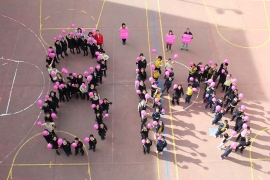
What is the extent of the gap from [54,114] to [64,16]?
25.2ft

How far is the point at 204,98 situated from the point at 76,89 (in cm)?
602

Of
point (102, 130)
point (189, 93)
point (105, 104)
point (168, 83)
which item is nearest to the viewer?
point (102, 130)

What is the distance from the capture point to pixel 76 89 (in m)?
12.6

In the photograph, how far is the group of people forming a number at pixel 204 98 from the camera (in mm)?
11328

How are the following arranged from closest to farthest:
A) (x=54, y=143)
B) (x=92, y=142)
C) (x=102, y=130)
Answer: (x=54, y=143) → (x=92, y=142) → (x=102, y=130)

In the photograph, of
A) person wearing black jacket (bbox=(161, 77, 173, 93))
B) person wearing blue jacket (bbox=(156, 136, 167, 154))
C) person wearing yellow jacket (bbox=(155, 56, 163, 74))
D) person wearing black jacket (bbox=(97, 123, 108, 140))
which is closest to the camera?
person wearing blue jacket (bbox=(156, 136, 167, 154))

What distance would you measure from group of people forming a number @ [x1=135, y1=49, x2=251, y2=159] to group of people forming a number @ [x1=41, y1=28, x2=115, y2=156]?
5.77ft

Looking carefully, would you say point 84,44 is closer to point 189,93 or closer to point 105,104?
point 105,104

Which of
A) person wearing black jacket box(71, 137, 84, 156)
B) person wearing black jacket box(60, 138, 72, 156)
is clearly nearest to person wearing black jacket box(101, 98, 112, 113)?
person wearing black jacket box(71, 137, 84, 156)

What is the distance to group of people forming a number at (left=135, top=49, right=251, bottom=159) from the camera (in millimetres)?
11328

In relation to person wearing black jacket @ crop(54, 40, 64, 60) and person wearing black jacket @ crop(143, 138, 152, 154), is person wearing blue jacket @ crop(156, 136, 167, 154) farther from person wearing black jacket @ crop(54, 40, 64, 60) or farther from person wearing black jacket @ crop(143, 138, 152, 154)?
person wearing black jacket @ crop(54, 40, 64, 60)

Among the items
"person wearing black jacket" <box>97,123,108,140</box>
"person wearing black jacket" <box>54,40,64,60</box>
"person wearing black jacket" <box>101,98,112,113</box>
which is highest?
"person wearing black jacket" <box>54,40,64,60</box>

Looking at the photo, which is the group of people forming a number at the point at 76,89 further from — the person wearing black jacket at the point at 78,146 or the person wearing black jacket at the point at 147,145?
the person wearing black jacket at the point at 147,145

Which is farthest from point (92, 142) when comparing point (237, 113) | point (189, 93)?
point (237, 113)
